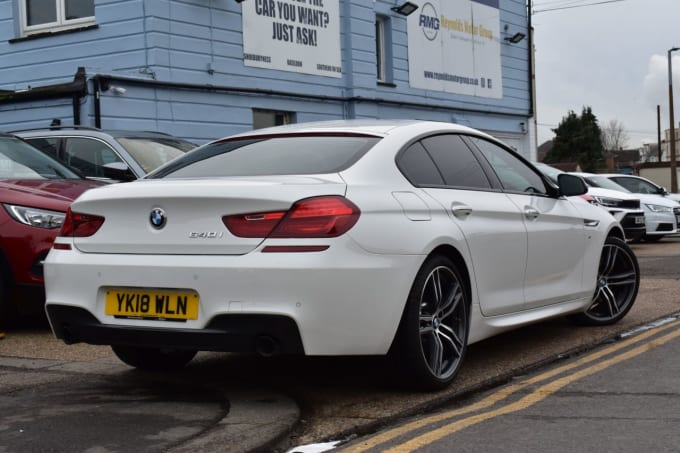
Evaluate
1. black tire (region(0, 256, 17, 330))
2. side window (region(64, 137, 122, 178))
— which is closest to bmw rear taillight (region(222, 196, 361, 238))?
black tire (region(0, 256, 17, 330))

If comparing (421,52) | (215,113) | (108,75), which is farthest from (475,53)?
(108,75)

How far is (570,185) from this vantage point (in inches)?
260

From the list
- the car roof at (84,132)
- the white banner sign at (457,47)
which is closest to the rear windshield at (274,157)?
the car roof at (84,132)

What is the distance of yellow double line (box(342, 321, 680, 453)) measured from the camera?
13.2ft

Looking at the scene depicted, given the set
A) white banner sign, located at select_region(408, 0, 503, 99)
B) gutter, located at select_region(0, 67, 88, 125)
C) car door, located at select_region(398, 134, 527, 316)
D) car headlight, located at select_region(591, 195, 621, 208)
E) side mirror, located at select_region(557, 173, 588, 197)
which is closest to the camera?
car door, located at select_region(398, 134, 527, 316)

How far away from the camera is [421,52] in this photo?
20078mm

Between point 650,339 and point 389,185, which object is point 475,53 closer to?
point 650,339

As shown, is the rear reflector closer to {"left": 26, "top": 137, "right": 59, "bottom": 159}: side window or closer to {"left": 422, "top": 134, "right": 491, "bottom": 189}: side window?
{"left": 422, "top": 134, "right": 491, "bottom": 189}: side window

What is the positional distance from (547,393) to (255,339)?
5.24 feet

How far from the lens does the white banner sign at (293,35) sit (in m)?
15.9

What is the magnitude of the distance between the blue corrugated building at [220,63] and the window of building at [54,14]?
0.02 metres

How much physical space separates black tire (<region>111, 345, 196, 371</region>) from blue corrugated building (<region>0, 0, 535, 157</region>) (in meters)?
8.49

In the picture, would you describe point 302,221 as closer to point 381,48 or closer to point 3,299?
point 3,299

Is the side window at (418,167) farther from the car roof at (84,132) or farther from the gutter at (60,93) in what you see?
the gutter at (60,93)
